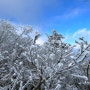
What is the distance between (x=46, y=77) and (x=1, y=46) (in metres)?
3.04

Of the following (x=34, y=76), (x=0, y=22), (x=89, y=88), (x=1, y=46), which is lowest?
(x=89, y=88)

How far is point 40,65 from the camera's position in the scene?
5.21 m

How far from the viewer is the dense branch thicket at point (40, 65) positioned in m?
4.74

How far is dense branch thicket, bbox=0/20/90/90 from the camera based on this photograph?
4.74m

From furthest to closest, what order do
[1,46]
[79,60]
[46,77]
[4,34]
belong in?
[4,34] < [1,46] < [79,60] < [46,77]

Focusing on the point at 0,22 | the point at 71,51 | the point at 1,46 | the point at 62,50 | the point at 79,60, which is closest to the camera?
the point at 79,60

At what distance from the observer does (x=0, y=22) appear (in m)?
8.25

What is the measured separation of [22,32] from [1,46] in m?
1.41

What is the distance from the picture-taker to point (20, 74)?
5.09 m

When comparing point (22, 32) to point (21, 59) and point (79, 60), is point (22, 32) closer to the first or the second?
point (21, 59)

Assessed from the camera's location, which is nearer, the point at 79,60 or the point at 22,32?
the point at 79,60

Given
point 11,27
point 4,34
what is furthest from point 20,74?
point 11,27

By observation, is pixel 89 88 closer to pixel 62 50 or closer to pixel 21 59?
pixel 62 50

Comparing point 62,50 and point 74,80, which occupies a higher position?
point 62,50
